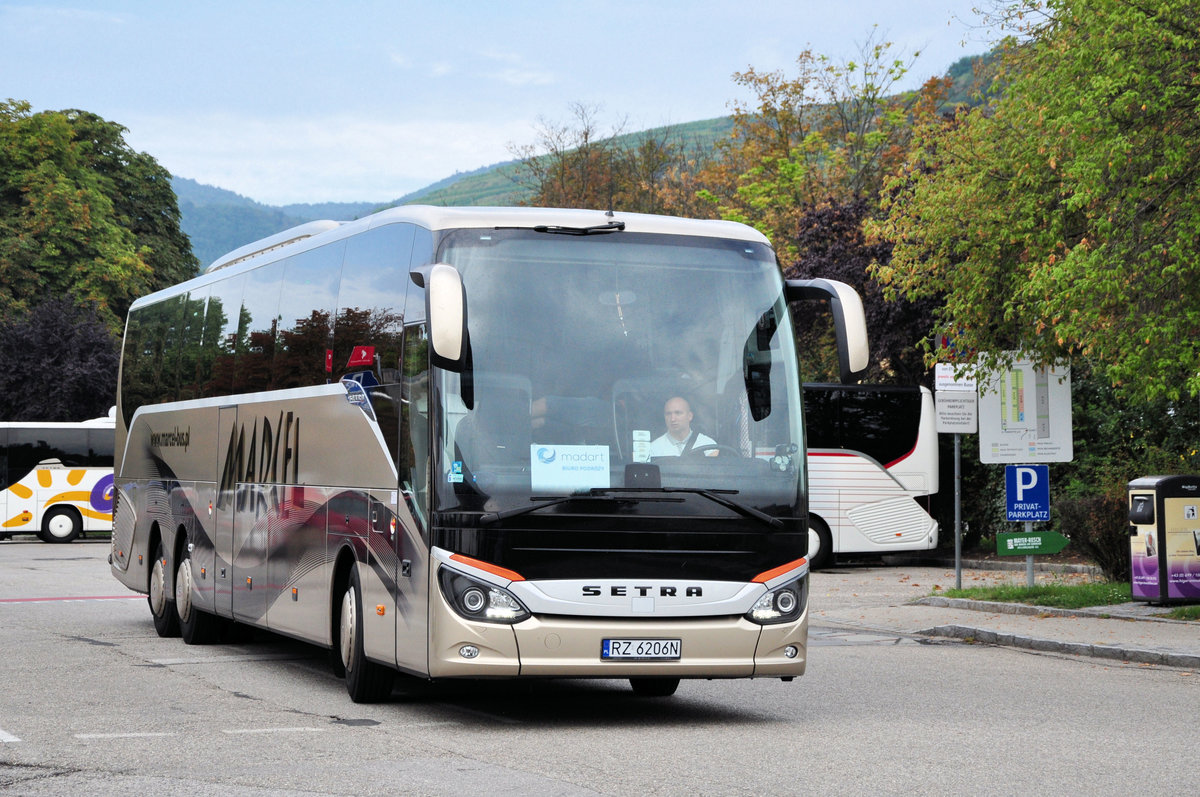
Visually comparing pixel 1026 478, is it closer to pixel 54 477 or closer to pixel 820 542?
pixel 820 542

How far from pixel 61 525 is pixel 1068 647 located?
32.5 metres

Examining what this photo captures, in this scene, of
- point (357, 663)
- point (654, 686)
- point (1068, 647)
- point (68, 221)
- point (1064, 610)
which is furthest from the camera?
point (68, 221)

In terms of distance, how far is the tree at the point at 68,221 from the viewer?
60.6 meters

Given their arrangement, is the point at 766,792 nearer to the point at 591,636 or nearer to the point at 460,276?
the point at 591,636

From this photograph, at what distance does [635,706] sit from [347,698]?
208 cm

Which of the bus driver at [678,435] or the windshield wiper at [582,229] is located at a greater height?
the windshield wiper at [582,229]

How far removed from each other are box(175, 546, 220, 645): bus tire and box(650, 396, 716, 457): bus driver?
7.36 m

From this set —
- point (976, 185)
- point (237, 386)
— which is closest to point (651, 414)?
point (237, 386)

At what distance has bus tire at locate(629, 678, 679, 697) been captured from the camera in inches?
465

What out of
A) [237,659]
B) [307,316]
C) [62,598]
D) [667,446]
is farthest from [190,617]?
[667,446]

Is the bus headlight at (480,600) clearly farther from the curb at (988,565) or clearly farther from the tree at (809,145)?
A: the tree at (809,145)

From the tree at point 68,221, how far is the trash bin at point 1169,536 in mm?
48282

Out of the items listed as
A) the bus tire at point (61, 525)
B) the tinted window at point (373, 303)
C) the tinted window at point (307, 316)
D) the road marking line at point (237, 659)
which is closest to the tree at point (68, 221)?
the bus tire at point (61, 525)

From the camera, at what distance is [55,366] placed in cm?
5612
